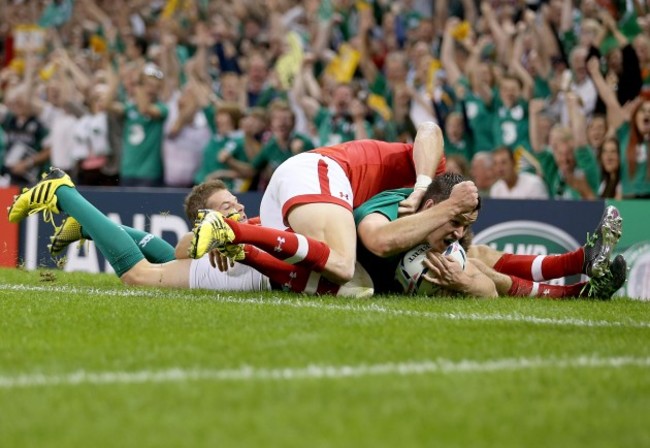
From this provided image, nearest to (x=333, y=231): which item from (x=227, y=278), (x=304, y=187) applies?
(x=304, y=187)

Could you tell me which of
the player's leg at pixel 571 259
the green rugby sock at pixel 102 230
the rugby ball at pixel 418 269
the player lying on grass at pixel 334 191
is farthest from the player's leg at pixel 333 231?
the player's leg at pixel 571 259

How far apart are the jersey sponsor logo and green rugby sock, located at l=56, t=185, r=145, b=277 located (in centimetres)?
360

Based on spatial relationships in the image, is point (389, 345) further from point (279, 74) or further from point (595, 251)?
point (279, 74)

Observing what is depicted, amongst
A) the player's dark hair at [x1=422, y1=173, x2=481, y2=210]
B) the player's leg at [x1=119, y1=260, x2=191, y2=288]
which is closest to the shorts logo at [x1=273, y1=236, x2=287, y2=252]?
the player's dark hair at [x1=422, y1=173, x2=481, y2=210]

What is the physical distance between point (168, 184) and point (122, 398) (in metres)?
10.5

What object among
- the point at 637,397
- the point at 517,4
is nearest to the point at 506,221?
the point at 517,4

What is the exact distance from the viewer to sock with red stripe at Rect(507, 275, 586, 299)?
7.76 meters

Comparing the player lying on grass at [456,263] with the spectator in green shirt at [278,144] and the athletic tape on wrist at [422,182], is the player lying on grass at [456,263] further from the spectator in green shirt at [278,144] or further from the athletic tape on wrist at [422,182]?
the spectator in green shirt at [278,144]

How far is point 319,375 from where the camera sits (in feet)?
13.8

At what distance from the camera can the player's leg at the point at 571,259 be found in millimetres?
7340

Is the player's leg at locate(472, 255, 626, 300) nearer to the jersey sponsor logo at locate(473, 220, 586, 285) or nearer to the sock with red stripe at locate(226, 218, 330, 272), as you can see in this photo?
the sock with red stripe at locate(226, 218, 330, 272)

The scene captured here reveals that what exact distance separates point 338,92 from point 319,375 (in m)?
9.31

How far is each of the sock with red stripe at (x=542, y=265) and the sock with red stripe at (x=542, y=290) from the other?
10 centimetres

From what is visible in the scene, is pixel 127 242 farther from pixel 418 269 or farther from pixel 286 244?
pixel 418 269
